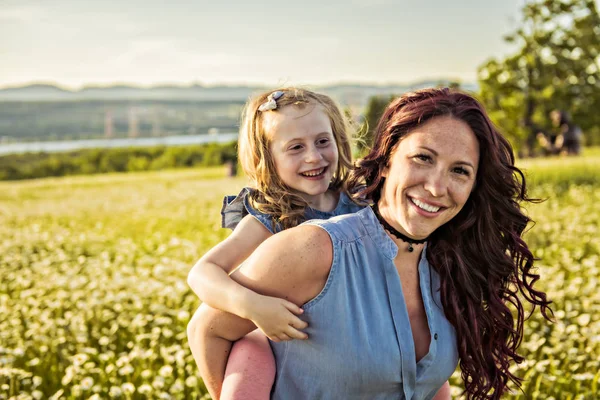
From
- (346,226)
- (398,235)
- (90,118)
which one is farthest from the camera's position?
(90,118)

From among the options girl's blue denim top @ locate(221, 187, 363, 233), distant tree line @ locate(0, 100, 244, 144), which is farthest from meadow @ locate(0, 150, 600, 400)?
distant tree line @ locate(0, 100, 244, 144)

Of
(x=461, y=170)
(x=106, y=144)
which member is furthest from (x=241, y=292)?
(x=106, y=144)

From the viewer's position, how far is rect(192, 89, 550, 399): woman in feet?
7.80

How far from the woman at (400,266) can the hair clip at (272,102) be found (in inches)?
47.3

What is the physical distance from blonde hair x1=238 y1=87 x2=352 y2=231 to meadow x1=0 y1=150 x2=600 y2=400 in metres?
1.13

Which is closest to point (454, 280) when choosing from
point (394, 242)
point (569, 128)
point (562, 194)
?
point (394, 242)

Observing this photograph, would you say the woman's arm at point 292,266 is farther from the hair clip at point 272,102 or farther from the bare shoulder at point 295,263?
the hair clip at point 272,102

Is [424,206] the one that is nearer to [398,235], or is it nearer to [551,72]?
[398,235]

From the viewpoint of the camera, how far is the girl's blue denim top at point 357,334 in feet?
7.80

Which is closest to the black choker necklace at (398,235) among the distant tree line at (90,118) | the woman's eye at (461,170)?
the woman's eye at (461,170)

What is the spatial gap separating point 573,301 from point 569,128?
33.2m

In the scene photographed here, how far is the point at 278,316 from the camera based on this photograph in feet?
7.66

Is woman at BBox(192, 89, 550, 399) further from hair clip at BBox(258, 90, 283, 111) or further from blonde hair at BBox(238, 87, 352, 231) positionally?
hair clip at BBox(258, 90, 283, 111)

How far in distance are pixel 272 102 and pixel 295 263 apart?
173 centimetres
